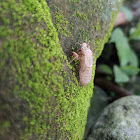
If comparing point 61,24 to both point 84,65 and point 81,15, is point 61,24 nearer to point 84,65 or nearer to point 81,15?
point 81,15

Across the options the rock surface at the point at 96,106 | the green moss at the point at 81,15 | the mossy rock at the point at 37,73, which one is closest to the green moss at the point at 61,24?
the mossy rock at the point at 37,73

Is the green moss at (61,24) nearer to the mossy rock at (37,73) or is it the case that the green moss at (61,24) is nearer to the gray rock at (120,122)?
the mossy rock at (37,73)

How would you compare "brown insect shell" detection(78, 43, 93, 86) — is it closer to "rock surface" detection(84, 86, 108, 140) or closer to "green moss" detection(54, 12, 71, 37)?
"green moss" detection(54, 12, 71, 37)

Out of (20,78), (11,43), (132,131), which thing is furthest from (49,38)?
(132,131)

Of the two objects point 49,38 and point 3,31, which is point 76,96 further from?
point 3,31

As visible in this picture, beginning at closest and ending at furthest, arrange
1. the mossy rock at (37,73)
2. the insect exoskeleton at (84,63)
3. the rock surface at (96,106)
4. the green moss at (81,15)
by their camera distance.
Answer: the mossy rock at (37,73) < the insect exoskeleton at (84,63) < the green moss at (81,15) < the rock surface at (96,106)
